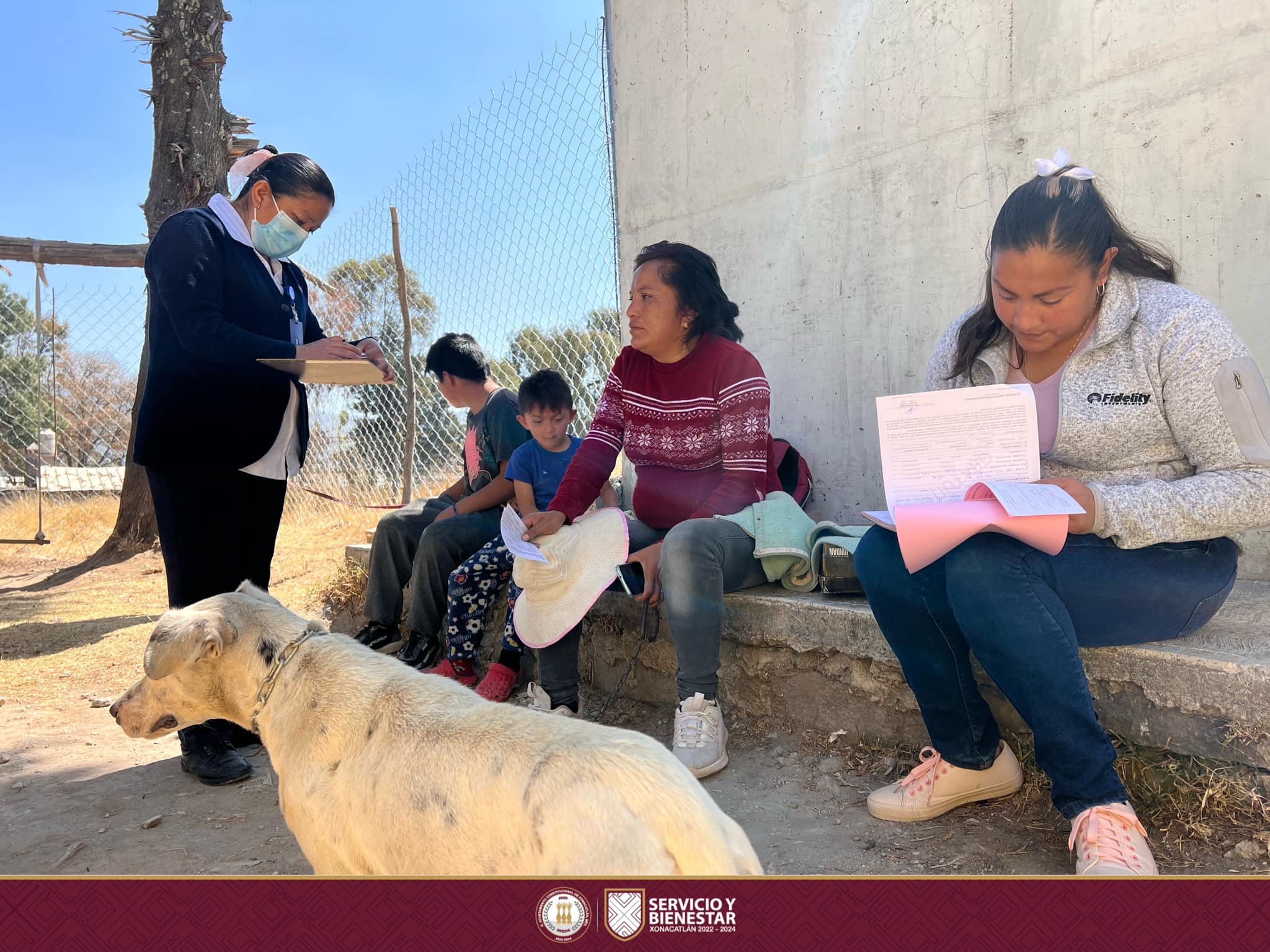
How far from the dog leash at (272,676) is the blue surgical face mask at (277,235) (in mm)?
1860

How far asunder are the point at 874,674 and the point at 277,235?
2.75 metres

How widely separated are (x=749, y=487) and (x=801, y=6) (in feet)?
8.68

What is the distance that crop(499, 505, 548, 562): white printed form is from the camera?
309 cm

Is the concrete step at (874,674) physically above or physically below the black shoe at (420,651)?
above

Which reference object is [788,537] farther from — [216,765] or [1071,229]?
[216,765]

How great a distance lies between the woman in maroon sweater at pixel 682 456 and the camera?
2986 millimetres

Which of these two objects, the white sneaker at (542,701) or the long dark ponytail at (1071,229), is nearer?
the long dark ponytail at (1071,229)

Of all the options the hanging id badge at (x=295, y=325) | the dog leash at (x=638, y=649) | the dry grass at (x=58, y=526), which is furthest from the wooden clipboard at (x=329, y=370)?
the dry grass at (x=58, y=526)

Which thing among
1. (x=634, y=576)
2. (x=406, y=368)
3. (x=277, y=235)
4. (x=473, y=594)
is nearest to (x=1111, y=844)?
(x=634, y=576)

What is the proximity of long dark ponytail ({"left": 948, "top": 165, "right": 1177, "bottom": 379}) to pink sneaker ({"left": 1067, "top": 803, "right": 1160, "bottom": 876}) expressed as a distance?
1.34 metres

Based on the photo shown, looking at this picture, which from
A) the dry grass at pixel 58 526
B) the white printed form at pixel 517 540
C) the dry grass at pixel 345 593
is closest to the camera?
the white printed form at pixel 517 540

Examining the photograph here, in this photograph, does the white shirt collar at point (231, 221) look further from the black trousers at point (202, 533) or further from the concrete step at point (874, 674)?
the concrete step at point (874, 674)

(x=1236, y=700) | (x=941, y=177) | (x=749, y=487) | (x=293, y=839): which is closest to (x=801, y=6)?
(x=941, y=177)
